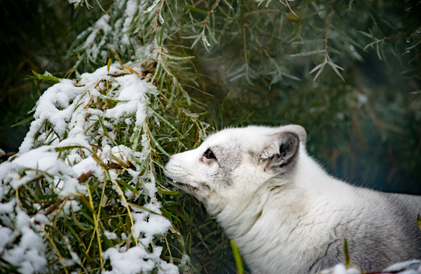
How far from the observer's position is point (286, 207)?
1.92 m

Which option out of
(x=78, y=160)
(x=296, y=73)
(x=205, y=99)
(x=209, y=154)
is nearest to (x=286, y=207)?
(x=209, y=154)

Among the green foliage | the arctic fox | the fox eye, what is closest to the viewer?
the green foliage

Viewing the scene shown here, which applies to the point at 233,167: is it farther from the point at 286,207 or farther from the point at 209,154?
the point at 286,207

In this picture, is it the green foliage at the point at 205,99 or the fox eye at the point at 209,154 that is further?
the fox eye at the point at 209,154

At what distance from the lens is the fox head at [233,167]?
6.39ft

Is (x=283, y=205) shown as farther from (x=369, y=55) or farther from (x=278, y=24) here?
(x=369, y=55)

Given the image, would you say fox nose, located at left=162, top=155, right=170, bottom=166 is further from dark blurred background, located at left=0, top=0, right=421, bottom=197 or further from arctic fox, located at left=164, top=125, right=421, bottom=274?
dark blurred background, located at left=0, top=0, right=421, bottom=197

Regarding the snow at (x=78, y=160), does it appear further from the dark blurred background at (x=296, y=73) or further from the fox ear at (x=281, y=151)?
the fox ear at (x=281, y=151)

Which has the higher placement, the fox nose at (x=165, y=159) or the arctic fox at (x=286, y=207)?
the fox nose at (x=165, y=159)

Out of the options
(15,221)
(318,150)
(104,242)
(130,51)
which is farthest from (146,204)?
(318,150)

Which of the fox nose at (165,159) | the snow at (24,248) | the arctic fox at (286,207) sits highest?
the snow at (24,248)

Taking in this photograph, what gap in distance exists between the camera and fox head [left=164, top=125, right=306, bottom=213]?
76.7 inches

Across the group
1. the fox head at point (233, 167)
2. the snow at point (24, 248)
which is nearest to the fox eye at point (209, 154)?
the fox head at point (233, 167)

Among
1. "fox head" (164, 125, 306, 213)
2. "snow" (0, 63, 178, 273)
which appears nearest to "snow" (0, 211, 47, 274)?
"snow" (0, 63, 178, 273)
